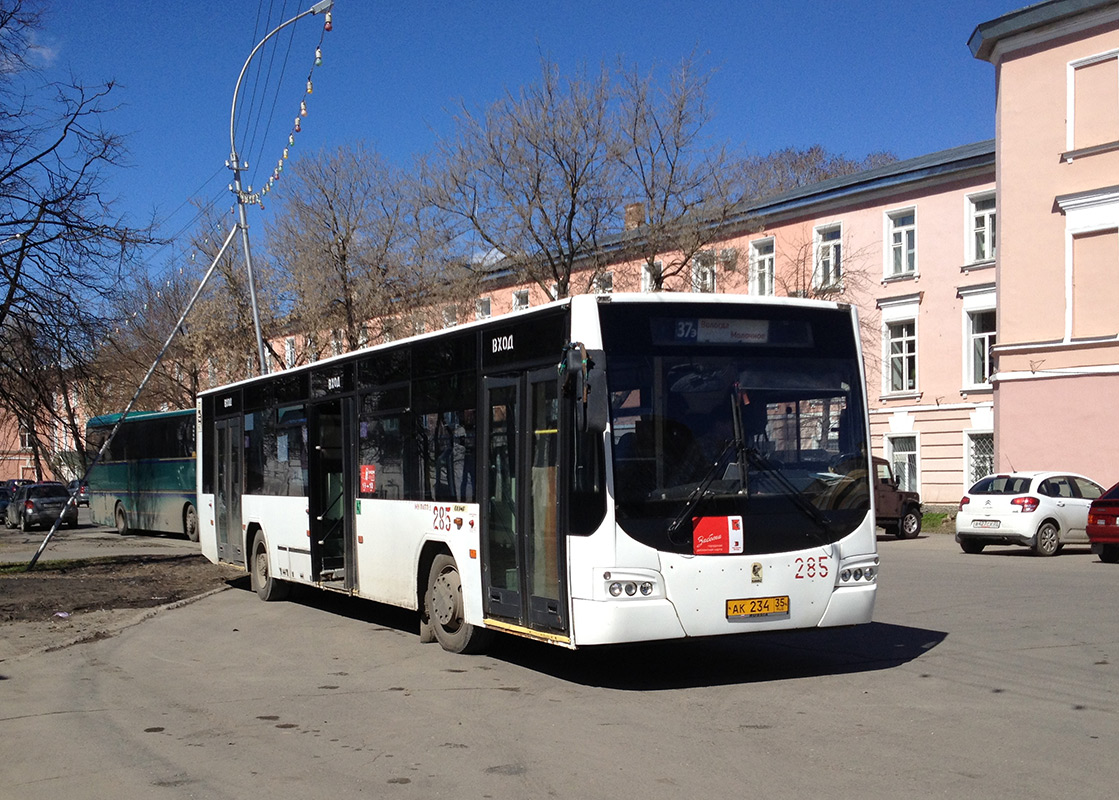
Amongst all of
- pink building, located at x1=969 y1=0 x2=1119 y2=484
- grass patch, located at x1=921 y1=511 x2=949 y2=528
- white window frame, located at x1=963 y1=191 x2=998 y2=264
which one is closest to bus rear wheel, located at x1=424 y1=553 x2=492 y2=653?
pink building, located at x1=969 y1=0 x2=1119 y2=484

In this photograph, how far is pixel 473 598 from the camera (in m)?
10.9

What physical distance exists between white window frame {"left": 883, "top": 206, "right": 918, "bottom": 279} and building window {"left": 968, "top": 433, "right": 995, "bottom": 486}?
5669mm

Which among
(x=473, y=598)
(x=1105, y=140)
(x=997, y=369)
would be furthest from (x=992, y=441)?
(x=473, y=598)

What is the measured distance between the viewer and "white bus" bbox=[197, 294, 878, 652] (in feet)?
29.8

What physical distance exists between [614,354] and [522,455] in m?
1.42

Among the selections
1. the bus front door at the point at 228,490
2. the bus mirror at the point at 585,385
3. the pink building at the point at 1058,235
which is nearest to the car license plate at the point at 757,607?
the bus mirror at the point at 585,385

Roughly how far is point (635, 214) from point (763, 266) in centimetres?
1015

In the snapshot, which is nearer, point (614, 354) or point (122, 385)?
point (614, 354)

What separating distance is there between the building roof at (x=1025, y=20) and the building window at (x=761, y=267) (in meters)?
9.58

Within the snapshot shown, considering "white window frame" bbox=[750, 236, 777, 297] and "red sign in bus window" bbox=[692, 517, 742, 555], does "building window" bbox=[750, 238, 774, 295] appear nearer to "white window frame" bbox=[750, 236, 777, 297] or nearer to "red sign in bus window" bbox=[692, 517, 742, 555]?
"white window frame" bbox=[750, 236, 777, 297]

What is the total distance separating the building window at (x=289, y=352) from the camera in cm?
4184

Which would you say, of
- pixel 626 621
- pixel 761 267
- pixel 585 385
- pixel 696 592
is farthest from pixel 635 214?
pixel 626 621

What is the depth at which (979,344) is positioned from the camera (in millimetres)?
37125

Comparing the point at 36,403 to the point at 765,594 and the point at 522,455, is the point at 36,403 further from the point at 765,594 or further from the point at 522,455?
the point at 765,594
